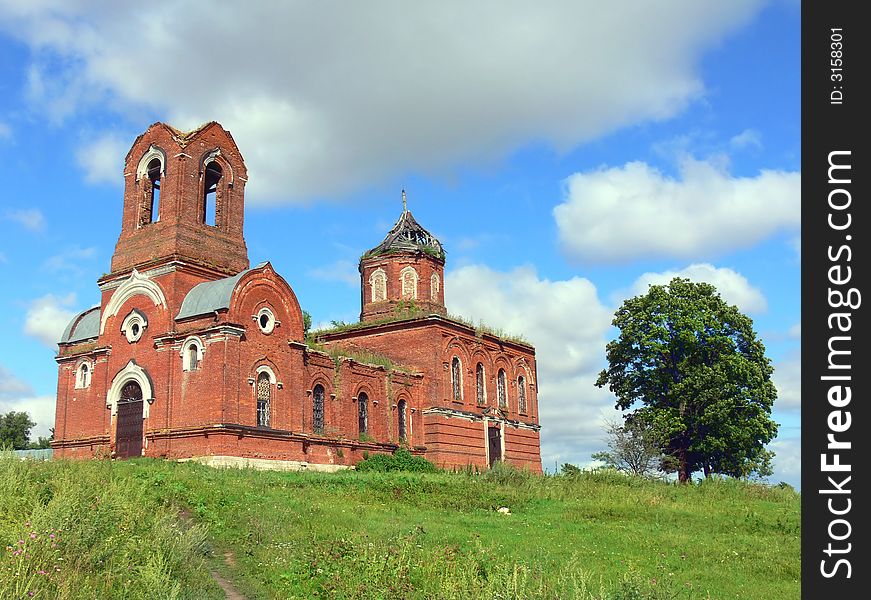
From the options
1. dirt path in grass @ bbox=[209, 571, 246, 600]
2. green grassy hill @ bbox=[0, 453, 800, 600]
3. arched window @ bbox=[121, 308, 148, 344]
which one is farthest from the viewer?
arched window @ bbox=[121, 308, 148, 344]

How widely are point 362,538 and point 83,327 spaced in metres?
21.9

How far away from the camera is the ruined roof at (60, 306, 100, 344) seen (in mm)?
31047

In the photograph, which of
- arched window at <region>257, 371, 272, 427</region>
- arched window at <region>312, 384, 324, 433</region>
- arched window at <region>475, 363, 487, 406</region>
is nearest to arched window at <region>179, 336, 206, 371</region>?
arched window at <region>257, 371, 272, 427</region>

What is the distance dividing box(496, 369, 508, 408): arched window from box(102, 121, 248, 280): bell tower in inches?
538

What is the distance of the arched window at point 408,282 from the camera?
126 feet

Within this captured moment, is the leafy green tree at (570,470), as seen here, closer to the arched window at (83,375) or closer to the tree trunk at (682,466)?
the tree trunk at (682,466)

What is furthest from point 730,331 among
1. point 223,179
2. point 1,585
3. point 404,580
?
point 1,585

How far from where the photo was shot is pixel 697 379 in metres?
35.9

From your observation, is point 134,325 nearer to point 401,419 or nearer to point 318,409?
point 318,409

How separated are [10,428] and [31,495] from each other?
43828 mm

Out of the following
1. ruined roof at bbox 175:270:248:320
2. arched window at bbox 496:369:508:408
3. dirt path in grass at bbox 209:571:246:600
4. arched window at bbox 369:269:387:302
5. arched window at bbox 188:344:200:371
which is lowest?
dirt path in grass at bbox 209:571:246:600

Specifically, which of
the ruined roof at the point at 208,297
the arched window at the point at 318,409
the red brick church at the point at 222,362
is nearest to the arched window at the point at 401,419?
the red brick church at the point at 222,362

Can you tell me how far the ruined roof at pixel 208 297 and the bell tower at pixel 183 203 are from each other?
1.30m

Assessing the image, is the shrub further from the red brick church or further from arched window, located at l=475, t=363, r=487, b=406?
arched window, located at l=475, t=363, r=487, b=406
